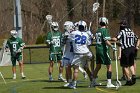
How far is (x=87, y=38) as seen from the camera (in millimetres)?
15172

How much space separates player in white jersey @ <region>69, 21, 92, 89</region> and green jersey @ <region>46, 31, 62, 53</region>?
3.65 metres

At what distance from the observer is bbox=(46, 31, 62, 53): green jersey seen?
1889 centimetres

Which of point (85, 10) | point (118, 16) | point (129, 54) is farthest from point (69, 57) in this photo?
point (118, 16)

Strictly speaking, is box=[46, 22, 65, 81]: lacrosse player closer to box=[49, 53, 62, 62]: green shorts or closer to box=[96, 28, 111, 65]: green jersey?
box=[49, 53, 62, 62]: green shorts

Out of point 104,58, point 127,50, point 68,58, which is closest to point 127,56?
point 127,50

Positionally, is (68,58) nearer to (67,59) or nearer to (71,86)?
(67,59)

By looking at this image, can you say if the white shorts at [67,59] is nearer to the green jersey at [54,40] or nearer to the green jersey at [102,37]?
the green jersey at [102,37]

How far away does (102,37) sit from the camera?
15.3m

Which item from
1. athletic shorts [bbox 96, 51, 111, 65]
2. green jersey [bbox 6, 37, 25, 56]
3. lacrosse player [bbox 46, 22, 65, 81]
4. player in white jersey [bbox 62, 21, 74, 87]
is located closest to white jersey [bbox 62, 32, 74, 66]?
player in white jersey [bbox 62, 21, 74, 87]

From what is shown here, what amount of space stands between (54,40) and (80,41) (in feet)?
13.0

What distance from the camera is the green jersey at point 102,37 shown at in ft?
49.9

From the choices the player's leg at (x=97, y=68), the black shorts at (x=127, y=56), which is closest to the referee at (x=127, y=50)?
the black shorts at (x=127, y=56)

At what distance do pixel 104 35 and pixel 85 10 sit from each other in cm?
4647

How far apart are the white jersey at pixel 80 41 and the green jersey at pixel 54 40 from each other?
372 cm
